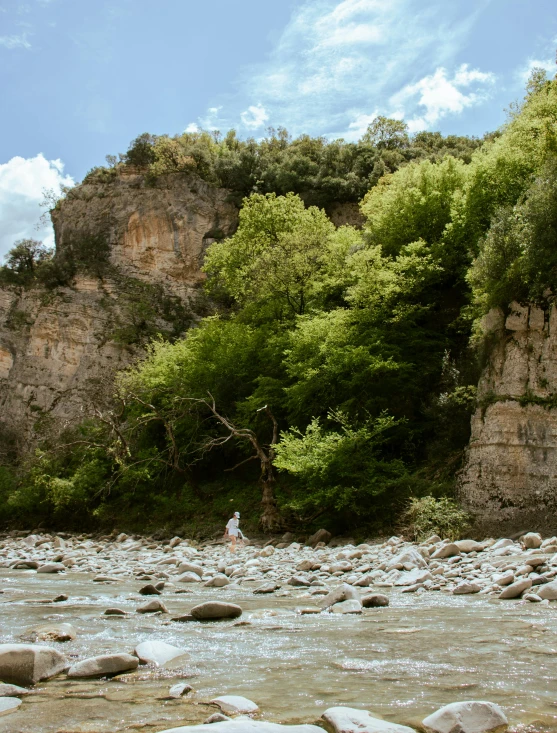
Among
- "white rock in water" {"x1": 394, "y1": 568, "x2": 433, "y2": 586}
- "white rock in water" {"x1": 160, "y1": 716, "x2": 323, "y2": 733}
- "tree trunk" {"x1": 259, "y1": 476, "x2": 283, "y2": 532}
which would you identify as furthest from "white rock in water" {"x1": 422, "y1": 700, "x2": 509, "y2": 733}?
"tree trunk" {"x1": 259, "y1": 476, "x2": 283, "y2": 532}

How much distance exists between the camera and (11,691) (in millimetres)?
3859

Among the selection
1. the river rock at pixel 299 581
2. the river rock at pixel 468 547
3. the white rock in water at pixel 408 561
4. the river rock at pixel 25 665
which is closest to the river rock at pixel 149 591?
the river rock at pixel 299 581

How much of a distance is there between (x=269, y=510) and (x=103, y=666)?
15822 millimetres

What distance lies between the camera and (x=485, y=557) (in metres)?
11.1

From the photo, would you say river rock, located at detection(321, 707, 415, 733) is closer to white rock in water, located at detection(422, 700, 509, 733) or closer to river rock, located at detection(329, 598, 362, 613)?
white rock in water, located at detection(422, 700, 509, 733)

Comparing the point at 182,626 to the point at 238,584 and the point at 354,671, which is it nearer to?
the point at 354,671

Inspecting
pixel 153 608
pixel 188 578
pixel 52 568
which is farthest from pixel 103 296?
pixel 153 608

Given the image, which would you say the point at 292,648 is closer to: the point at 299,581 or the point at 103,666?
the point at 103,666

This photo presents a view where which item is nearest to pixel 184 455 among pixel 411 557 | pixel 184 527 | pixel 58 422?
pixel 184 527

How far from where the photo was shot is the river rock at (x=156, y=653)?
15.0 feet

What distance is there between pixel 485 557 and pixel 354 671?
7.65m

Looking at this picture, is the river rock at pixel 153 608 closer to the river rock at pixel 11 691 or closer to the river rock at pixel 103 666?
the river rock at pixel 103 666

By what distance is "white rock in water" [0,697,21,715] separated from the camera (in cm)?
346

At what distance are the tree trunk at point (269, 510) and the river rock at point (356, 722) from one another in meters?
16.5
